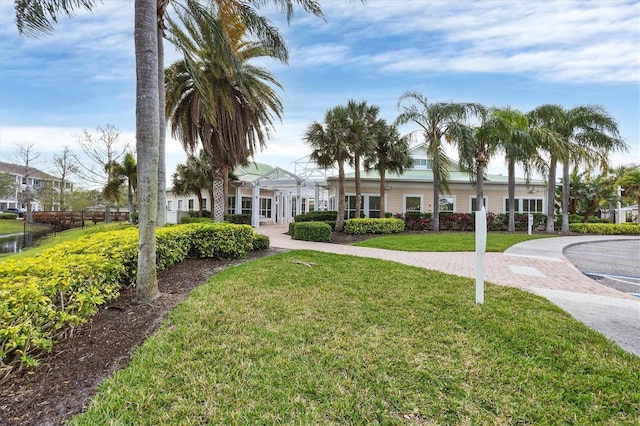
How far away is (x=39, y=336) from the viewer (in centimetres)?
296

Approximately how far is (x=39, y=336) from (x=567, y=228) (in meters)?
24.4

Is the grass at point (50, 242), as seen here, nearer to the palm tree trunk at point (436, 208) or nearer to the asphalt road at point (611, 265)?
the asphalt road at point (611, 265)

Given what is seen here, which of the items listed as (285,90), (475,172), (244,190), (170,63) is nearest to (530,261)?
(475,172)

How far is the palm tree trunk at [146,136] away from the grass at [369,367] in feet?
2.87

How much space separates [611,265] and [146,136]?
40.7 feet

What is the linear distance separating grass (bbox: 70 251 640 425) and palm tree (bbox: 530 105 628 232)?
58.7 ft

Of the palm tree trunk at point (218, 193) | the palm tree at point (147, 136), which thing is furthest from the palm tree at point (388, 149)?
the palm tree at point (147, 136)

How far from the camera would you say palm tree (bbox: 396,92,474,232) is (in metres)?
16.7

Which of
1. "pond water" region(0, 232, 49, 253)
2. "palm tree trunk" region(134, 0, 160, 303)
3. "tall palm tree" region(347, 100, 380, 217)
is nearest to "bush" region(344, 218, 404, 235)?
"tall palm tree" region(347, 100, 380, 217)

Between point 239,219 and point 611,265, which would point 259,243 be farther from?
point 239,219

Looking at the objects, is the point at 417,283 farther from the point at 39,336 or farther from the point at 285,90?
the point at 285,90

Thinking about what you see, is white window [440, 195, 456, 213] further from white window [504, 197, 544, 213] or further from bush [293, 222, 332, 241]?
bush [293, 222, 332, 241]

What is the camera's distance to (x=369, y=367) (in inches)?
118

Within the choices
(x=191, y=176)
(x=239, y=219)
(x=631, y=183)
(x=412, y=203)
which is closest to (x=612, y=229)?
(x=631, y=183)
